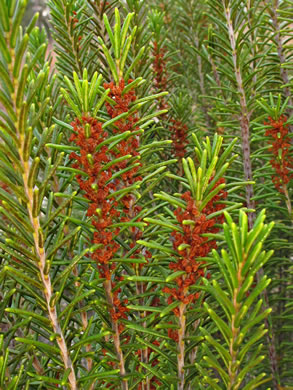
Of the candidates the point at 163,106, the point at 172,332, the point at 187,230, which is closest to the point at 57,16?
the point at 163,106

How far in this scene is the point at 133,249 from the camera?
0.76 m

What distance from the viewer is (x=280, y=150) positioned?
1035mm

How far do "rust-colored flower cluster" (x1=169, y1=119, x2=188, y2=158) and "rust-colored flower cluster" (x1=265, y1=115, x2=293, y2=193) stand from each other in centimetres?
28

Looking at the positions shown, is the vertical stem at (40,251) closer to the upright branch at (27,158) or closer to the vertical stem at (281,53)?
the upright branch at (27,158)

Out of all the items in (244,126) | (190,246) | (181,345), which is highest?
(244,126)

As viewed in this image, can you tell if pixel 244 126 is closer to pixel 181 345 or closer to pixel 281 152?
pixel 281 152

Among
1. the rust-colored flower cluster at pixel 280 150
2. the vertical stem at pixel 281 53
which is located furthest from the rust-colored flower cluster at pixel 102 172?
the vertical stem at pixel 281 53

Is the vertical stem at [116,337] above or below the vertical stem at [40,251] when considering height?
below

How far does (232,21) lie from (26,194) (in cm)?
98

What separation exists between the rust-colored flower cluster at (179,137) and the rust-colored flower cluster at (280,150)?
28 cm

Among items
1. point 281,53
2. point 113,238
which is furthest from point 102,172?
point 281,53

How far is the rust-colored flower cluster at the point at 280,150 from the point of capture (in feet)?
3.46

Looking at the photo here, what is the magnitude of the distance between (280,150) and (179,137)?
0.35 meters

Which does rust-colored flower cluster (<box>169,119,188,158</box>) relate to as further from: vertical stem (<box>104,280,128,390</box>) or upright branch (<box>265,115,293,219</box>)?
vertical stem (<box>104,280,128,390</box>)
